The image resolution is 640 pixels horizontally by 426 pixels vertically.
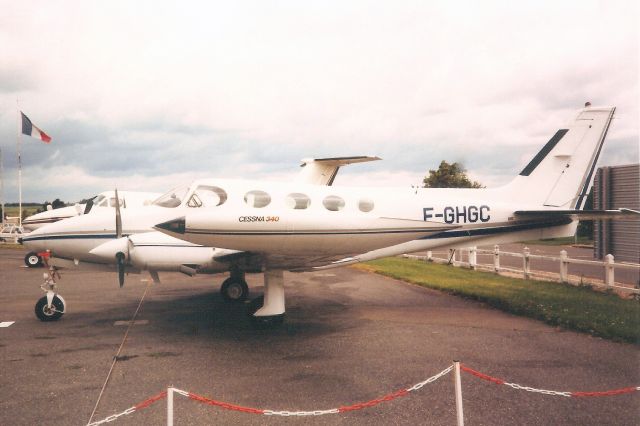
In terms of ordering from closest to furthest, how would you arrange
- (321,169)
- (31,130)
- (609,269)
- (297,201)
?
(297,201), (609,269), (321,169), (31,130)

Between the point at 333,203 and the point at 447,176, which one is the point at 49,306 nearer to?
the point at 333,203

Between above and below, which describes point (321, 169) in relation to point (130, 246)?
above

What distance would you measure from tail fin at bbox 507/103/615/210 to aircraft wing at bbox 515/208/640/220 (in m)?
0.75

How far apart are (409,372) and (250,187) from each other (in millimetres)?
4711

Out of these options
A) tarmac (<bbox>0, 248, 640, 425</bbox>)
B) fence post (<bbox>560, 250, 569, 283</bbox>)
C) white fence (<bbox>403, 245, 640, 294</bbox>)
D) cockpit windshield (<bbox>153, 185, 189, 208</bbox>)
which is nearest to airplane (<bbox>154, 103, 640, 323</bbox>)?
cockpit windshield (<bbox>153, 185, 189, 208</bbox>)

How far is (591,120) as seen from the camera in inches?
447

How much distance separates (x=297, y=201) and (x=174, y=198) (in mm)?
2964

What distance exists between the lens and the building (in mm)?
15969

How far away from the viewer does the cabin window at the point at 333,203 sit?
353 inches

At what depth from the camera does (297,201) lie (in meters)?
8.77

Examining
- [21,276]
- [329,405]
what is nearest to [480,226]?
[329,405]

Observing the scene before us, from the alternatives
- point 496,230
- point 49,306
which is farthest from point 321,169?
point 49,306

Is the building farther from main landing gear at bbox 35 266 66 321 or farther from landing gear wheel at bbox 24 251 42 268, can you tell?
landing gear wheel at bbox 24 251 42 268

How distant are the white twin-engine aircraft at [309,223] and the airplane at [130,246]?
23mm
